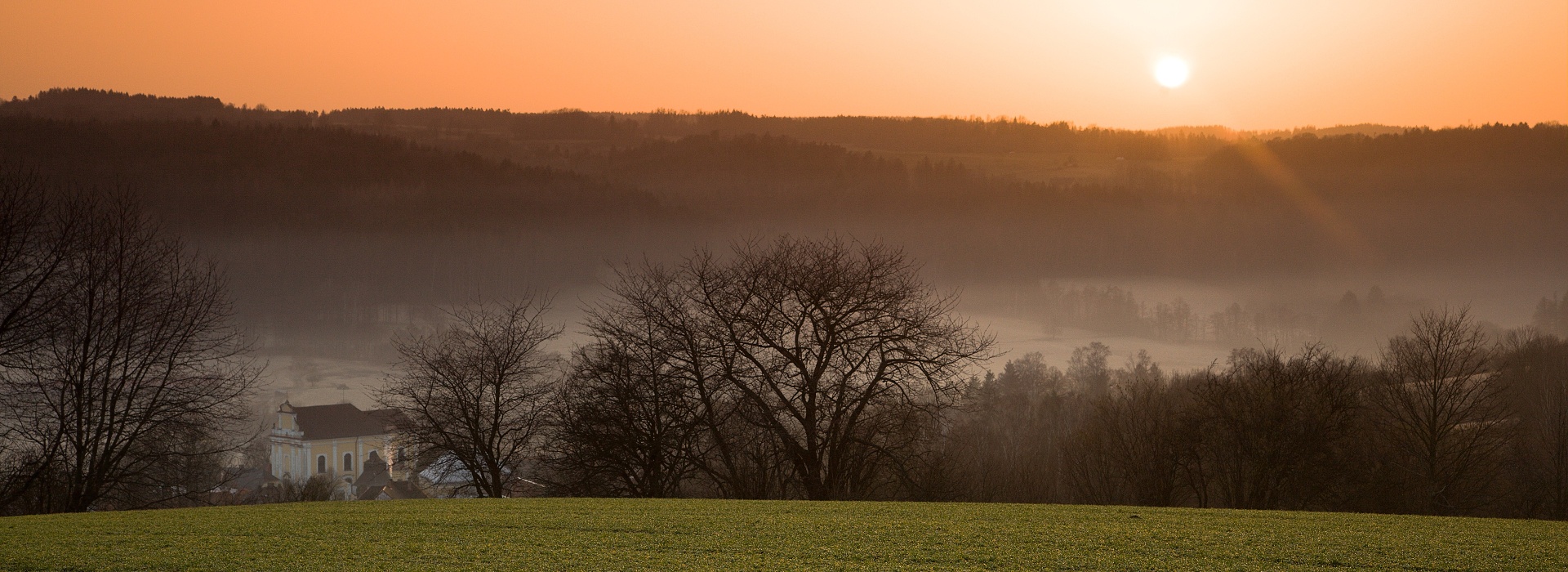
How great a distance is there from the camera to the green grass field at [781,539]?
1026 cm

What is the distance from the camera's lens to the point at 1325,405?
30984 millimetres

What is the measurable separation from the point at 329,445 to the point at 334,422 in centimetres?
118

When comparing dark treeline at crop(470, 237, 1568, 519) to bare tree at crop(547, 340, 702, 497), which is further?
bare tree at crop(547, 340, 702, 497)

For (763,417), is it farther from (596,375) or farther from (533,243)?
(533,243)

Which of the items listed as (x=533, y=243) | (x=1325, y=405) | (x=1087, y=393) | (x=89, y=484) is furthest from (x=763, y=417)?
(x=533, y=243)

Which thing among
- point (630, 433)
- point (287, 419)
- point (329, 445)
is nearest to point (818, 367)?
point (630, 433)

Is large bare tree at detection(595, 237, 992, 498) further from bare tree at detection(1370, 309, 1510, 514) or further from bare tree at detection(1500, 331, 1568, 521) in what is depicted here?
bare tree at detection(1500, 331, 1568, 521)

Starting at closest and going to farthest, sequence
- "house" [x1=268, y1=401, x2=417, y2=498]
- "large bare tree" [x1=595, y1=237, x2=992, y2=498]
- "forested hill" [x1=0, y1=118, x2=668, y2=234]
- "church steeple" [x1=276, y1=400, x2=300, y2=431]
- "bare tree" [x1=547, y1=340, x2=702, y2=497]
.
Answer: "large bare tree" [x1=595, y1=237, x2=992, y2=498] < "bare tree" [x1=547, y1=340, x2=702, y2=497] < "house" [x1=268, y1=401, x2=417, y2=498] < "church steeple" [x1=276, y1=400, x2=300, y2=431] < "forested hill" [x1=0, y1=118, x2=668, y2=234]

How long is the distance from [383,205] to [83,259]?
5421cm

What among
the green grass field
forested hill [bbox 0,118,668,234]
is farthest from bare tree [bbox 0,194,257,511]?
forested hill [bbox 0,118,668,234]

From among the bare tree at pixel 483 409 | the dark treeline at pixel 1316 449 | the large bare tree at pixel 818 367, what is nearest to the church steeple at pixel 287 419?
the bare tree at pixel 483 409

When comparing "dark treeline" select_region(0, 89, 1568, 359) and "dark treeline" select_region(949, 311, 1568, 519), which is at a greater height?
"dark treeline" select_region(0, 89, 1568, 359)

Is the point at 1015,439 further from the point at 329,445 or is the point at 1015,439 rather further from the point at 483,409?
the point at 483,409

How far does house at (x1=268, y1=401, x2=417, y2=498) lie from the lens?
50.4m
